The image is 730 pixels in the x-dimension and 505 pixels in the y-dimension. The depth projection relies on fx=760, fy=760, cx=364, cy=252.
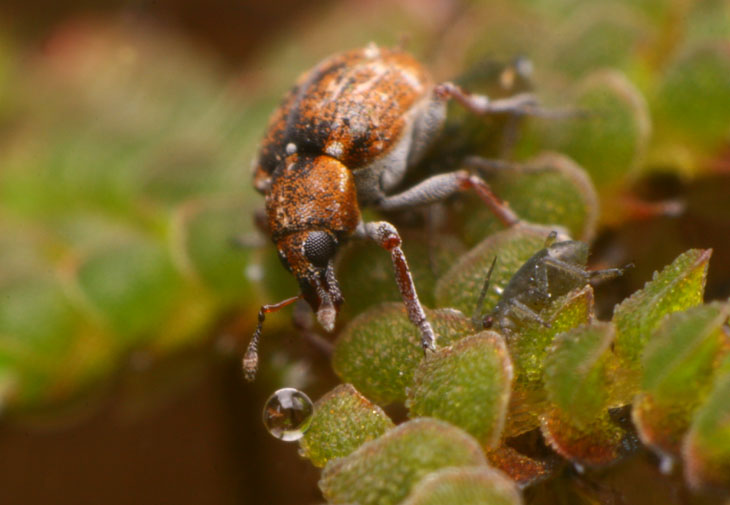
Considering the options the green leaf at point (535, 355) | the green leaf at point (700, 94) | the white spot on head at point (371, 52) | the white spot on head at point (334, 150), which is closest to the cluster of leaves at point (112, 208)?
the white spot on head at point (334, 150)

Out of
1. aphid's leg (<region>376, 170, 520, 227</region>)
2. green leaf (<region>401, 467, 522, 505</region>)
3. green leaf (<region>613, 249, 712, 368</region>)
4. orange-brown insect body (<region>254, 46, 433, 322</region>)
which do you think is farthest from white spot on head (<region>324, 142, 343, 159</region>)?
green leaf (<region>401, 467, 522, 505</region>)

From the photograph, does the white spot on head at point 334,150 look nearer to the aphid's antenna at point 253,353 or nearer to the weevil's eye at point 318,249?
the weevil's eye at point 318,249

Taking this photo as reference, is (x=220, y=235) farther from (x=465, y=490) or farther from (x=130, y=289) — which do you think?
(x=465, y=490)

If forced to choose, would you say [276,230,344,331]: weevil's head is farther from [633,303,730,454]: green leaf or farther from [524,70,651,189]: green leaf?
[633,303,730,454]: green leaf

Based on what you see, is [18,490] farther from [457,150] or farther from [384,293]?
[457,150]

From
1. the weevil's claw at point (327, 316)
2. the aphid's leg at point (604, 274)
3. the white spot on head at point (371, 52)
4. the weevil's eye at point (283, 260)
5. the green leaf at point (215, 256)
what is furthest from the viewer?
the white spot on head at point (371, 52)
